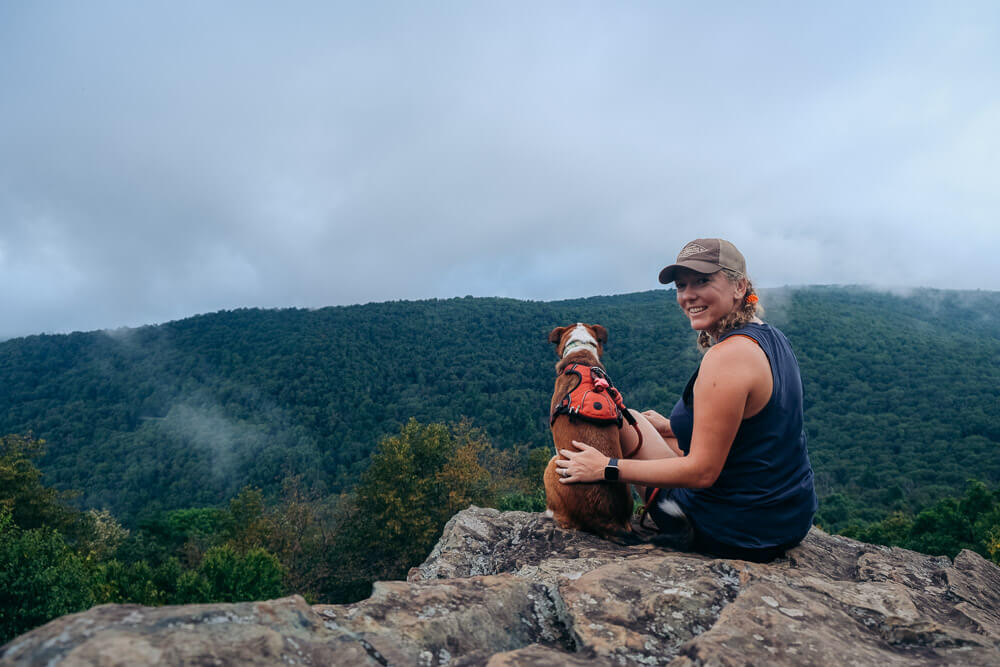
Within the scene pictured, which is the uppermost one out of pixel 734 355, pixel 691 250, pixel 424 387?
pixel 691 250

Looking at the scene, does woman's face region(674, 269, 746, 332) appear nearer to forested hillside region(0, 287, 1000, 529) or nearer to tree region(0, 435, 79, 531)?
tree region(0, 435, 79, 531)

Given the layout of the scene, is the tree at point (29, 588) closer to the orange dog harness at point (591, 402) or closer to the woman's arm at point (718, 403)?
the orange dog harness at point (591, 402)

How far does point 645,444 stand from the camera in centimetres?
414

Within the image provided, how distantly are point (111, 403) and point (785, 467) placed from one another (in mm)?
147463

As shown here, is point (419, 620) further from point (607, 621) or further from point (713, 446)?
point (713, 446)

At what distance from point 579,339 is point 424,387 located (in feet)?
310

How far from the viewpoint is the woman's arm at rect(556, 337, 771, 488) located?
243 cm

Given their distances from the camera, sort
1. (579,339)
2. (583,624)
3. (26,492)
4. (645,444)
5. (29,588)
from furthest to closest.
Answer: (26,492) → (29,588) → (579,339) → (645,444) → (583,624)

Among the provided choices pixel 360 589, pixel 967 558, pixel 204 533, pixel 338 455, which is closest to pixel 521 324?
pixel 338 455

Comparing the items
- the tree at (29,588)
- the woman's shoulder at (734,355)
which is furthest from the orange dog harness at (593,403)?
the tree at (29,588)

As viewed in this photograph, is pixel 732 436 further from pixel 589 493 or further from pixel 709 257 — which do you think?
pixel 589 493

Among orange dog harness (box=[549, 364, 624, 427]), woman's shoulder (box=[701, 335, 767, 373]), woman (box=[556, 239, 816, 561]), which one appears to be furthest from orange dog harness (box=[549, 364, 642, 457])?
woman's shoulder (box=[701, 335, 767, 373])

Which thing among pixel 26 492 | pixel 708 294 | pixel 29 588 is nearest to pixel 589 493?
pixel 708 294

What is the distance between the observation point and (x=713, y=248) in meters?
2.82
